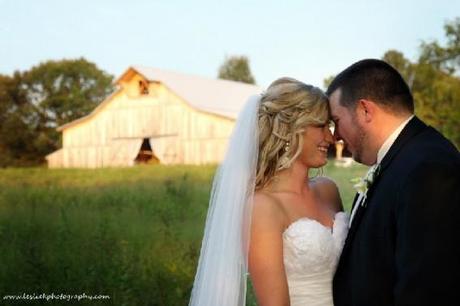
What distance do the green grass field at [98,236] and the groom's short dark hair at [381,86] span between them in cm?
378

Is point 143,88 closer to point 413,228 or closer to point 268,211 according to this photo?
point 268,211

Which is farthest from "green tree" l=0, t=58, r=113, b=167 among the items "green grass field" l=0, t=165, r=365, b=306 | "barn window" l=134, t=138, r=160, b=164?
"barn window" l=134, t=138, r=160, b=164

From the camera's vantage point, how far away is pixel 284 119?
298 centimetres

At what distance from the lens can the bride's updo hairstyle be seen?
2949 millimetres

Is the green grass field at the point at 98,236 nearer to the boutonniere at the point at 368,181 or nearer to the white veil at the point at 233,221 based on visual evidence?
the white veil at the point at 233,221

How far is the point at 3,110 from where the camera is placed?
25.5 ft

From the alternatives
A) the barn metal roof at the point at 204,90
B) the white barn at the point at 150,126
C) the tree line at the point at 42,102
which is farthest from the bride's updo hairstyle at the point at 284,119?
the barn metal roof at the point at 204,90

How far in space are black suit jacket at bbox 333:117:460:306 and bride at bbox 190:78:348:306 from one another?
561mm

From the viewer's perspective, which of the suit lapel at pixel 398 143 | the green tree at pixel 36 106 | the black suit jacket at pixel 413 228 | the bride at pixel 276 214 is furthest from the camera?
the green tree at pixel 36 106

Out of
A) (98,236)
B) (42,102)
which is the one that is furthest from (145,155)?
(98,236)

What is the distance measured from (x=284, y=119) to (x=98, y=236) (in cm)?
394

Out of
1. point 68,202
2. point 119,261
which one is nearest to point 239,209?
point 119,261

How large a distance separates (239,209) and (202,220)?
17.8ft

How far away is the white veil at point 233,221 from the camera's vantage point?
3059 mm
